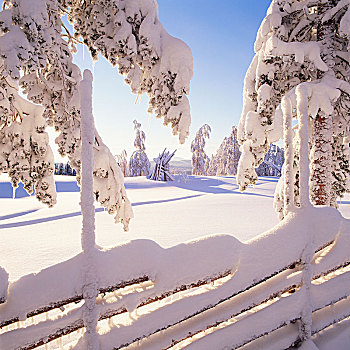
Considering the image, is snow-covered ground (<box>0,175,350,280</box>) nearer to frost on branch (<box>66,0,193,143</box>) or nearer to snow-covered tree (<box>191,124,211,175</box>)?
frost on branch (<box>66,0,193,143</box>)

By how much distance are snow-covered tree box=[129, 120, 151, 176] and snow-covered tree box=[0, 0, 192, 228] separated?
30.6 meters

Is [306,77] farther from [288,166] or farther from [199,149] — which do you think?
[199,149]

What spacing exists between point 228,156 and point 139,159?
14055 millimetres

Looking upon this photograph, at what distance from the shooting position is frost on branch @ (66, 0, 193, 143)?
333cm

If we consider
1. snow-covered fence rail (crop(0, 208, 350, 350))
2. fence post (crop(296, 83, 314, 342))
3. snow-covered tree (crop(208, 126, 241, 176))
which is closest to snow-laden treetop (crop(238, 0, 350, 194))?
fence post (crop(296, 83, 314, 342))

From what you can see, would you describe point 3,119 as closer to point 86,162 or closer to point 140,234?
point 86,162

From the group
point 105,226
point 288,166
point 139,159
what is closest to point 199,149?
point 139,159

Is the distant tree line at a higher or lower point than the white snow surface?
higher

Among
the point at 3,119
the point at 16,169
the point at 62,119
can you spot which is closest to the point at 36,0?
the point at 3,119

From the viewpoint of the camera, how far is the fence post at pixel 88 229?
1.49 metres

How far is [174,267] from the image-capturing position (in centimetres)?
169

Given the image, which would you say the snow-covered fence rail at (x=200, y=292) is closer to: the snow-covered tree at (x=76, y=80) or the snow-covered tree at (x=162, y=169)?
the snow-covered tree at (x=76, y=80)

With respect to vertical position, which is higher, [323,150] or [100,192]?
[323,150]

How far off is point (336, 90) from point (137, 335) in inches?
220
